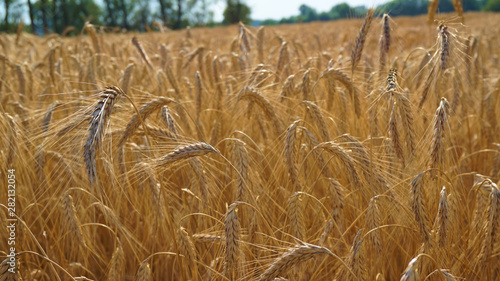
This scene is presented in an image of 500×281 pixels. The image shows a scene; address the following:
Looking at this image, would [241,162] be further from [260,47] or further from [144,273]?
[260,47]

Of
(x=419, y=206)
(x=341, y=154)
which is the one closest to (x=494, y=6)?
(x=341, y=154)

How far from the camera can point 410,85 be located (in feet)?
10.5

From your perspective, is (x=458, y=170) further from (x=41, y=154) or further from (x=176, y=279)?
(x=41, y=154)

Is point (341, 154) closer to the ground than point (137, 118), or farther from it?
closer to the ground

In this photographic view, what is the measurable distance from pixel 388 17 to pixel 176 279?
5.83 feet

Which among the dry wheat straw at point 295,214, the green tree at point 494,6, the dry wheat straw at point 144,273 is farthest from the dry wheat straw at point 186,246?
the green tree at point 494,6

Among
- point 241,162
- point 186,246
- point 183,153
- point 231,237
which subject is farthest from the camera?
point 241,162

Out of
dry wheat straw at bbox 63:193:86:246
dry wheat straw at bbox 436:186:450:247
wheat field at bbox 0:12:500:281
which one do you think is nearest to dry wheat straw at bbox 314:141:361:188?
wheat field at bbox 0:12:500:281

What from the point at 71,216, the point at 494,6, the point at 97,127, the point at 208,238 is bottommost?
the point at 208,238

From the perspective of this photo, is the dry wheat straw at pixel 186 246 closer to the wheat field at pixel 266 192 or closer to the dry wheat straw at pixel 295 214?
the wheat field at pixel 266 192

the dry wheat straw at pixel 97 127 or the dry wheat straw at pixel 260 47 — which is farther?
the dry wheat straw at pixel 260 47

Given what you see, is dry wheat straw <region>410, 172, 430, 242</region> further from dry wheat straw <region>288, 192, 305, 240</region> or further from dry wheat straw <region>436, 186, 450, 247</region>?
dry wheat straw <region>288, 192, 305, 240</region>

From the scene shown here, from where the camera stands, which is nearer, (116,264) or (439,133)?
(439,133)

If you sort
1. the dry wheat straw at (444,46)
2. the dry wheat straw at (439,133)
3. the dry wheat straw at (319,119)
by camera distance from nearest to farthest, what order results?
the dry wheat straw at (439,133), the dry wheat straw at (444,46), the dry wheat straw at (319,119)
